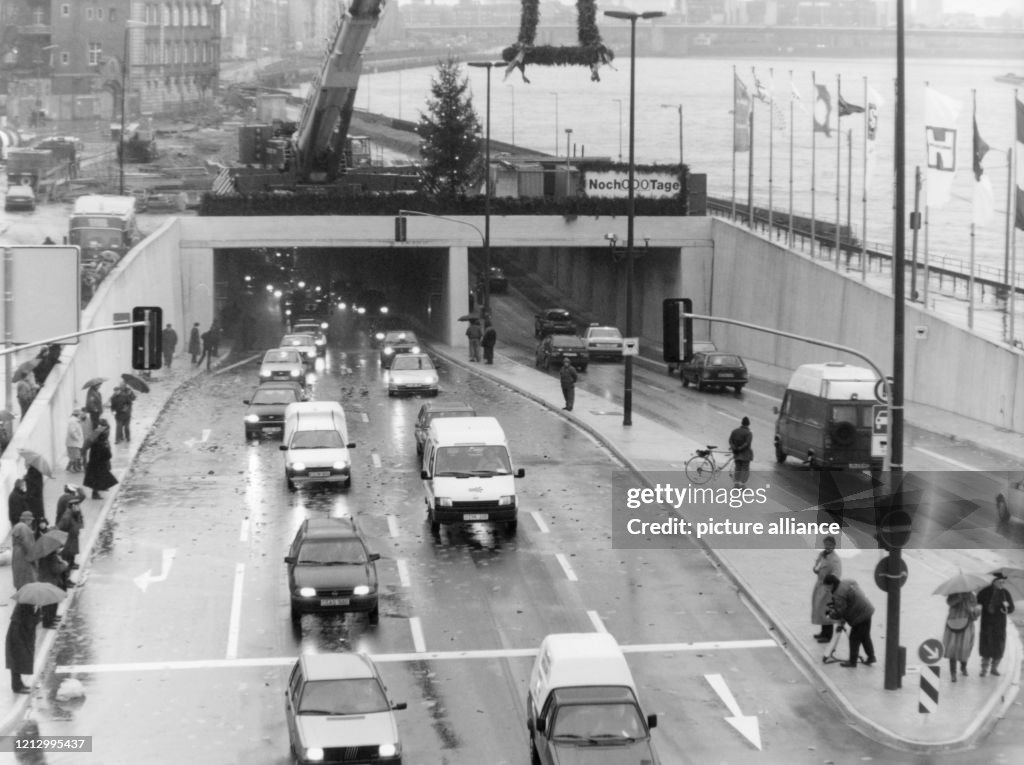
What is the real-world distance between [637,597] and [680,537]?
4.65 metres

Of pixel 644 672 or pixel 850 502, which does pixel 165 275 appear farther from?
pixel 644 672

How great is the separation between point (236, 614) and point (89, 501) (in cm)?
910

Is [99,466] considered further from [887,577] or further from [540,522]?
[887,577]

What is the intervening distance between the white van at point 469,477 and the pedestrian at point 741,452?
227 inches

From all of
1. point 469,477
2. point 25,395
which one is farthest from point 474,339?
point 469,477

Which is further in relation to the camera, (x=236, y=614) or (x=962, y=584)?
(x=236, y=614)

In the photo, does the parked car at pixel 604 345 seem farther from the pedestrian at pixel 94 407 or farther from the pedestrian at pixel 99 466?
the pedestrian at pixel 99 466

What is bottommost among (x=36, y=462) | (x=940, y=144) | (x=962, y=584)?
(x=962, y=584)

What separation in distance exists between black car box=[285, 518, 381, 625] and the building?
126735mm

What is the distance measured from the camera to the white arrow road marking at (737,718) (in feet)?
67.6

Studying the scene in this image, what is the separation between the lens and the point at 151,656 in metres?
24.0

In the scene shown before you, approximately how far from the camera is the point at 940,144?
4988cm

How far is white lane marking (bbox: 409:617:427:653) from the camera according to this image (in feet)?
80.2

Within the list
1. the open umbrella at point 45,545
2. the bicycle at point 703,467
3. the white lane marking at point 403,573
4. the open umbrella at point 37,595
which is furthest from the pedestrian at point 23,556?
the bicycle at point 703,467
